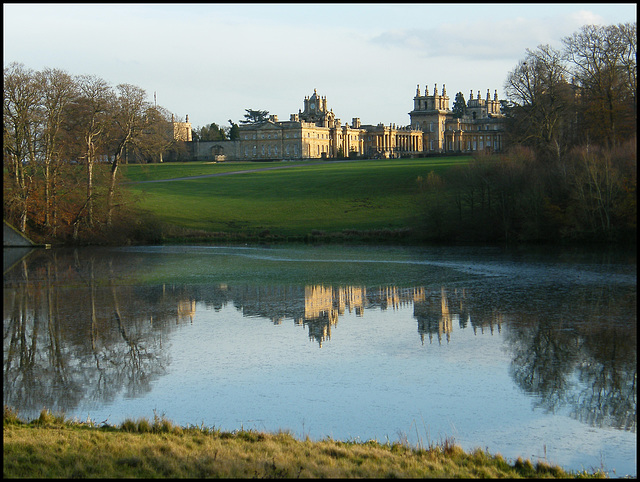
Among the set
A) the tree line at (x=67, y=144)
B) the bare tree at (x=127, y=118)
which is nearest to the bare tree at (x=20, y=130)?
the tree line at (x=67, y=144)

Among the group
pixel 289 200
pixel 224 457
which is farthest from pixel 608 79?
pixel 224 457

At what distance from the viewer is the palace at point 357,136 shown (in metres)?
116

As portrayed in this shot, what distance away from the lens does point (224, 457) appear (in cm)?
707

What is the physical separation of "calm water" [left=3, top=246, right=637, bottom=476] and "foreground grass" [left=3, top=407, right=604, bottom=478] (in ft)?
2.83

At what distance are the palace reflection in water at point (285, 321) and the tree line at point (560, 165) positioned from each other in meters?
13.4

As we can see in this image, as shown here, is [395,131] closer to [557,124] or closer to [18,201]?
[557,124]

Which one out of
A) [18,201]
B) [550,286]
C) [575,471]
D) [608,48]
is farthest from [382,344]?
[608,48]

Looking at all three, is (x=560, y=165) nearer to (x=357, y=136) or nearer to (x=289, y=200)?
(x=289, y=200)

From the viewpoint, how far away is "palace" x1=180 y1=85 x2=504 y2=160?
116062 millimetres

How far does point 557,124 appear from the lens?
41.1m

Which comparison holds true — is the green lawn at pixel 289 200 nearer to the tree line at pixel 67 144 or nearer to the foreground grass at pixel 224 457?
the tree line at pixel 67 144

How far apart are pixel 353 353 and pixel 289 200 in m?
40.1

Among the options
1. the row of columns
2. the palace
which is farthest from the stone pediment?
the row of columns

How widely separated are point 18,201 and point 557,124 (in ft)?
94.8
